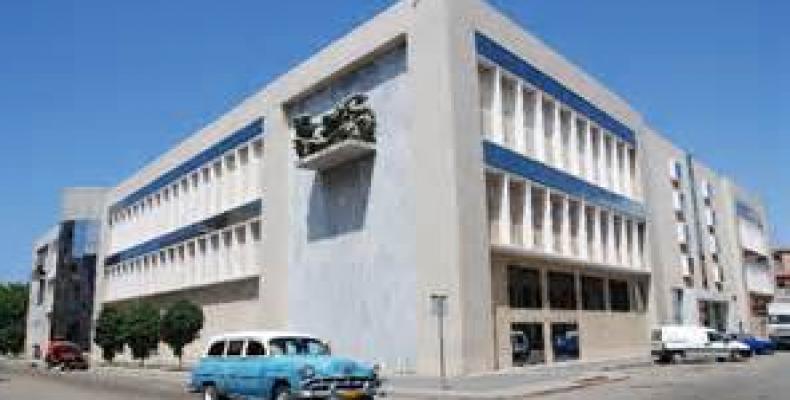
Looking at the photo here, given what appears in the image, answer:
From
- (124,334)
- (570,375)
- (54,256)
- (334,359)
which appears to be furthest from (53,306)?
(334,359)

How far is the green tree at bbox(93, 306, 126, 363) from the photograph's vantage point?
171 feet

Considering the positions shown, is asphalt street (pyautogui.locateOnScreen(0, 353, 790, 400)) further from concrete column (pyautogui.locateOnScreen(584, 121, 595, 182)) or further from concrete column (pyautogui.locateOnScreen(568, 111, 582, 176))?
concrete column (pyautogui.locateOnScreen(584, 121, 595, 182))

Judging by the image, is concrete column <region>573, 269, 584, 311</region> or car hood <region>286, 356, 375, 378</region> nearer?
car hood <region>286, 356, 375, 378</region>

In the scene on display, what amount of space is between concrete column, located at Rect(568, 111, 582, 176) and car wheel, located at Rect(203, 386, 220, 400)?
26577 mm

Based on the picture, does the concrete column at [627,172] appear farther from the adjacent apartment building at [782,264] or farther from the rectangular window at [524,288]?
the adjacent apartment building at [782,264]

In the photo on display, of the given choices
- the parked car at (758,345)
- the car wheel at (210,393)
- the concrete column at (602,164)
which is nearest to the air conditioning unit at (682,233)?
the parked car at (758,345)

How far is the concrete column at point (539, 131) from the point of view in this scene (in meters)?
39.2

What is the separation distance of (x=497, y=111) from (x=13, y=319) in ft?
314

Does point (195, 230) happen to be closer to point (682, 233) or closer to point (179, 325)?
point (179, 325)

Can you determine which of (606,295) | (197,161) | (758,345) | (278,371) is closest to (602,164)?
(606,295)

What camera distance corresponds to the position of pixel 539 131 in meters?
39.4

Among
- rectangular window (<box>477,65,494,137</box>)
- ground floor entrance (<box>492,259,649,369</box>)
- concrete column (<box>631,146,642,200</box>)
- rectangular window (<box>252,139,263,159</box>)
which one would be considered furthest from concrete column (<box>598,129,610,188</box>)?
rectangular window (<box>252,139,263,159</box>)

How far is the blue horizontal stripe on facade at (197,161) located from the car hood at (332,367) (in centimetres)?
3141

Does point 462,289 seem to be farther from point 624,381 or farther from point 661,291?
point 661,291
